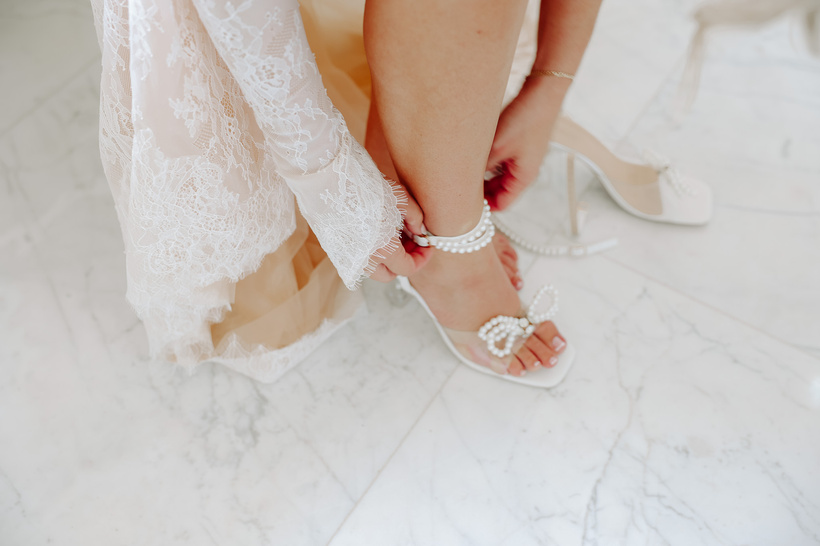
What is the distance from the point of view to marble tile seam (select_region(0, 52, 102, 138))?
110cm

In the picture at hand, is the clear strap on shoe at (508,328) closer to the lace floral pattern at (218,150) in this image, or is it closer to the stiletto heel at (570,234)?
the stiletto heel at (570,234)

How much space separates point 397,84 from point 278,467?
1.88 feet

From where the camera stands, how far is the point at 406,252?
26.7 inches

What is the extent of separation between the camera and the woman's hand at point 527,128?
70 cm

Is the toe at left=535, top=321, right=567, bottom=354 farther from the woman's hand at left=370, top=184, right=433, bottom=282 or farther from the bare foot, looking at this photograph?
the woman's hand at left=370, top=184, right=433, bottom=282

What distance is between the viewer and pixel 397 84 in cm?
52

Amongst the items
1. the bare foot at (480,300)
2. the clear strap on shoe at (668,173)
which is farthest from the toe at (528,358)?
the clear strap on shoe at (668,173)

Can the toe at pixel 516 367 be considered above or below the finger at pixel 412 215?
below

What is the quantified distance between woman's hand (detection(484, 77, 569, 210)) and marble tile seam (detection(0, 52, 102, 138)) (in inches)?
38.4

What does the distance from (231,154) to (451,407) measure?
1.65 feet

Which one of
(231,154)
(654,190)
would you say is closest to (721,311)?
(654,190)

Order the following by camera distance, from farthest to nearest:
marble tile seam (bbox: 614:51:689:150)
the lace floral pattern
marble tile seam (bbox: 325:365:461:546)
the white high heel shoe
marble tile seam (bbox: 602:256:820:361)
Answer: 1. marble tile seam (bbox: 614:51:689:150)
2. the white high heel shoe
3. marble tile seam (bbox: 602:256:820:361)
4. marble tile seam (bbox: 325:365:461:546)
5. the lace floral pattern

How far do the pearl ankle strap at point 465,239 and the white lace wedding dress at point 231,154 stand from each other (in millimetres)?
116

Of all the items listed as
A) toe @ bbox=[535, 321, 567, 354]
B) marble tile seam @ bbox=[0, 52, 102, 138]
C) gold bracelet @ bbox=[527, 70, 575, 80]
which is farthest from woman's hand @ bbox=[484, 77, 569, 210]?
marble tile seam @ bbox=[0, 52, 102, 138]
